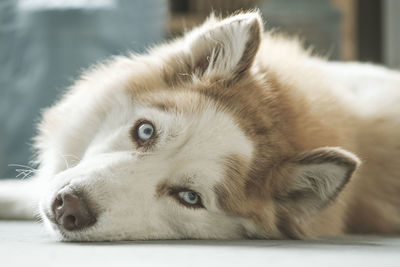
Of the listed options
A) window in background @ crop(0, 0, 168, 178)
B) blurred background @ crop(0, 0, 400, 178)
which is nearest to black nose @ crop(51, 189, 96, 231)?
blurred background @ crop(0, 0, 400, 178)

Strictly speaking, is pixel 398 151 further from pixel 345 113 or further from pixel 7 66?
pixel 7 66

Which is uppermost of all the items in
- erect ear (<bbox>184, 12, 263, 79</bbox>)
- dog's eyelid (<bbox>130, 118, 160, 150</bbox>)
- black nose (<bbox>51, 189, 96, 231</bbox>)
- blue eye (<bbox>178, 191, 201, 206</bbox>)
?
erect ear (<bbox>184, 12, 263, 79</bbox>)

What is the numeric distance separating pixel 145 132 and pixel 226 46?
442mm

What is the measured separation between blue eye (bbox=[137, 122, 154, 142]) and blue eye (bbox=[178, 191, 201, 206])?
0.22m

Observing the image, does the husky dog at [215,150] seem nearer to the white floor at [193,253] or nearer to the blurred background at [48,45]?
the white floor at [193,253]

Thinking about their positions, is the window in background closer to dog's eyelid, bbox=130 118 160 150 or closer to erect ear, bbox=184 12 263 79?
erect ear, bbox=184 12 263 79

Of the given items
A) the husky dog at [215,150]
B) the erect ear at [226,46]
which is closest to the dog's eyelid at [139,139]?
the husky dog at [215,150]

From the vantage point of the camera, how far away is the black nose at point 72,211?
1.69m

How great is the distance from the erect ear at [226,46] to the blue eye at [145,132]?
31cm

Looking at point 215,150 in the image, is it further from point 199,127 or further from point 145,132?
point 145,132

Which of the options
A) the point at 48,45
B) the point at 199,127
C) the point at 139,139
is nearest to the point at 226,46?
the point at 199,127

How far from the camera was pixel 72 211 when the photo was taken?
172cm

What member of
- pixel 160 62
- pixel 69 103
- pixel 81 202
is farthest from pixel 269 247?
pixel 69 103

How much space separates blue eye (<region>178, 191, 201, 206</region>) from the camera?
1920 millimetres
